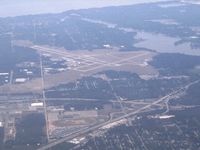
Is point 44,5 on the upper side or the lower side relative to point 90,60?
lower

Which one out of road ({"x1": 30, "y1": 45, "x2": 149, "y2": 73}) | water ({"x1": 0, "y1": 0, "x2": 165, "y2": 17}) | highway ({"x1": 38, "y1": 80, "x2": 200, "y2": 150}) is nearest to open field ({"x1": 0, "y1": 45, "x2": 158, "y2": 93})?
road ({"x1": 30, "y1": 45, "x2": 149, "y2": 73})

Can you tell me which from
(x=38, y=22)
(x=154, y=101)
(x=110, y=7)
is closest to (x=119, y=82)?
(x=154, y=101)

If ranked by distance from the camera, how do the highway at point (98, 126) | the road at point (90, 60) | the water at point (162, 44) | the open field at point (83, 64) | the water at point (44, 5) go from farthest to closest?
the water at point (44, 5), the water at point (162, 44), the road at point (90, 60), the open field at point (83, 64), the highway at point (98, 126)

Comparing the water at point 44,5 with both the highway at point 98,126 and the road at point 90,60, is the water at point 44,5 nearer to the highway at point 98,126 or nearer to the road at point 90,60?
the road at point 90,60

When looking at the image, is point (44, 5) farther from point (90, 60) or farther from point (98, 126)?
point (98, 126)

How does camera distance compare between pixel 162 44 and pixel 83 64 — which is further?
pixel 162 44

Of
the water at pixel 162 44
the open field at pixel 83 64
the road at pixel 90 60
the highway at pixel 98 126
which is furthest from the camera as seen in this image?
the water at pixel 162 44

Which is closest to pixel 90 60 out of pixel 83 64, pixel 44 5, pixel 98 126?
pixel 83 64

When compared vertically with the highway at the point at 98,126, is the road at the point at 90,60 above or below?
below

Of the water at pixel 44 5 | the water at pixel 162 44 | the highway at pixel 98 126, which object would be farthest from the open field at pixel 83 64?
the water at pixel 44 5

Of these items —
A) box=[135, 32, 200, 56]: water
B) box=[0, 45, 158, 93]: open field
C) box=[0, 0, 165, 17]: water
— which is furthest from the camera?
box=[0, 0, 165, 17]: water

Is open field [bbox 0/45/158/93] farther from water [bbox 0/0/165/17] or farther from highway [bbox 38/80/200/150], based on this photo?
water [bbox 0/0/165/17]
